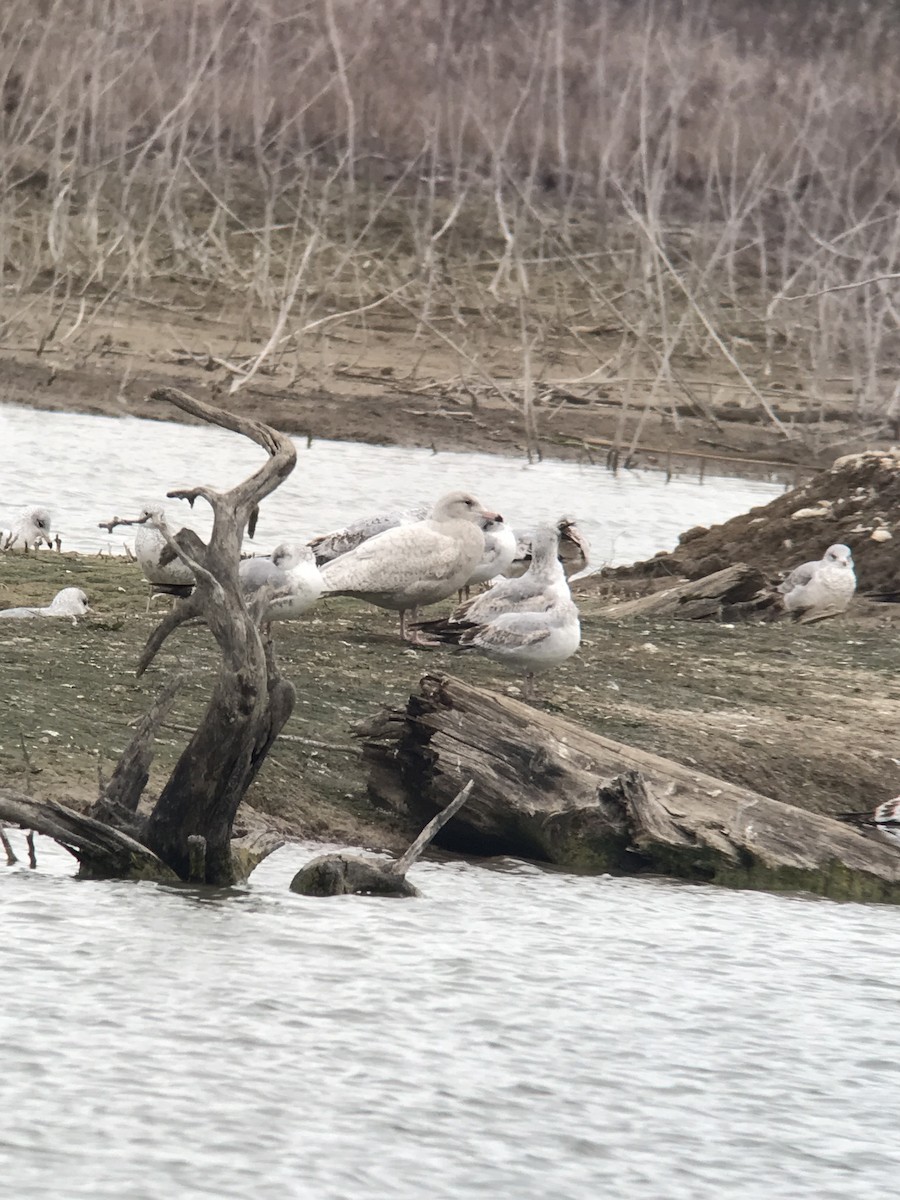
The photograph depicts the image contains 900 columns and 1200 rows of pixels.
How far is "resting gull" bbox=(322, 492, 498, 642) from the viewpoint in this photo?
10.6m

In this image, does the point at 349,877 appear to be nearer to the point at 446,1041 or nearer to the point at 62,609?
the point at 446,1041

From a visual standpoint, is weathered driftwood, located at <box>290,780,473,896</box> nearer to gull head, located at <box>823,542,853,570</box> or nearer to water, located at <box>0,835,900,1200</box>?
water, located at <box>0,835,900,1200</box>

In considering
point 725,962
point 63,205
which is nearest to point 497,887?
point 725,962

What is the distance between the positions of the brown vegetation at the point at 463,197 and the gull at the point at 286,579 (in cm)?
1199

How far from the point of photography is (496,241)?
3144cm

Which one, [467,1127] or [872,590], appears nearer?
[467,1127]

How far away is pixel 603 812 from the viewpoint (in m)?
8.04

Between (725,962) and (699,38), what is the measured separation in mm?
32735

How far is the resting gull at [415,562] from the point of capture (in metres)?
10.6

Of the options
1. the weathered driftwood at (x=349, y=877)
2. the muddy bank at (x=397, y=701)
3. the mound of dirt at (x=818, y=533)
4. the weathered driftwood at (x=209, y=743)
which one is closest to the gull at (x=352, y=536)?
the muddy bank at (x=397, y=701)

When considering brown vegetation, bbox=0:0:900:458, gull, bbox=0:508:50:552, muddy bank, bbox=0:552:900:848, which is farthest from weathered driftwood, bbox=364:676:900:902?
brown vegetation, bbox=0:0:900:458

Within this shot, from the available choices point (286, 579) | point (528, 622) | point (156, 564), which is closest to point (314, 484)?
point (156, 564)

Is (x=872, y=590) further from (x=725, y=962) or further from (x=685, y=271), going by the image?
(x=685, y=271)

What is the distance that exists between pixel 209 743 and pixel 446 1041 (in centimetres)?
136
